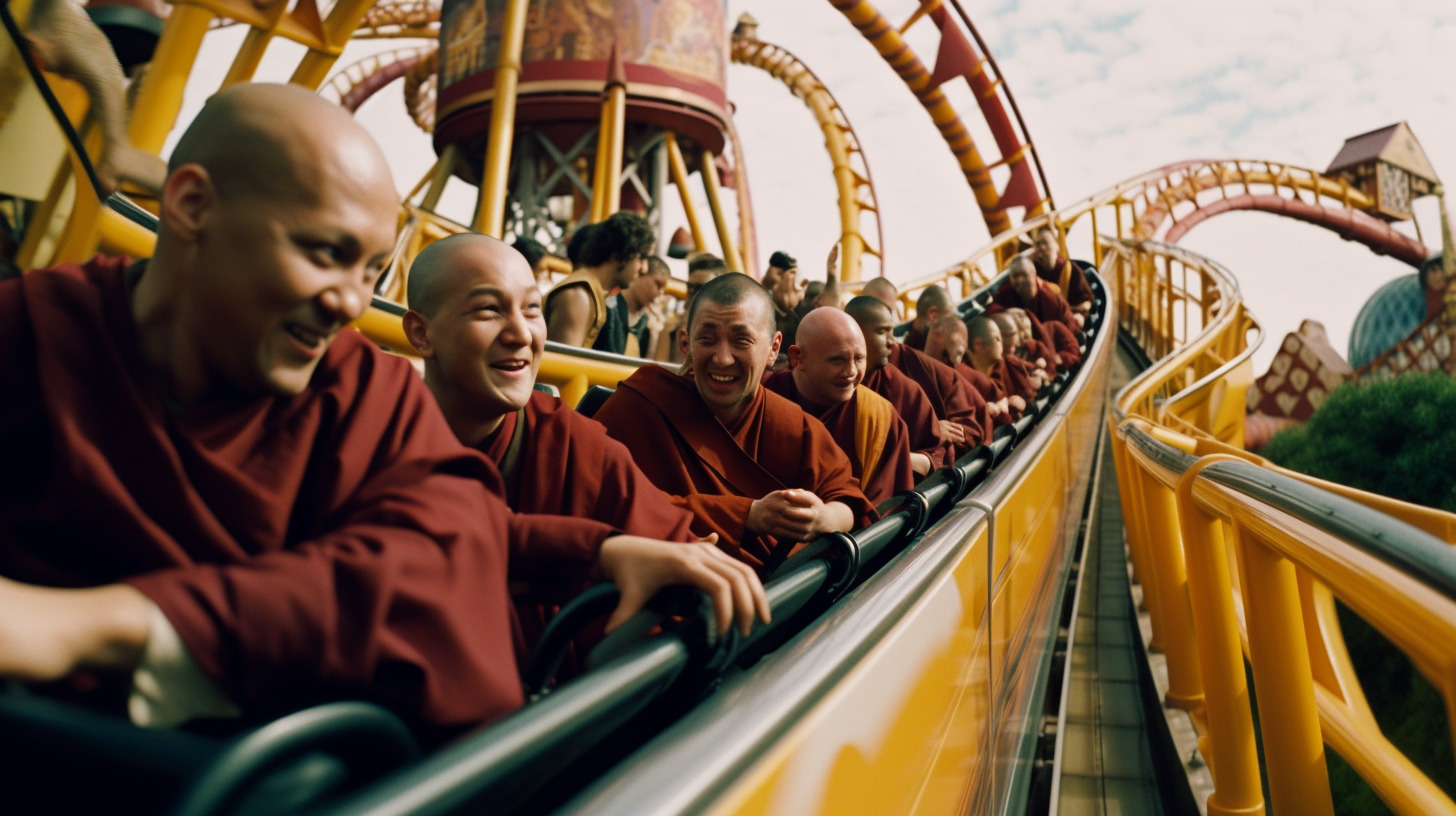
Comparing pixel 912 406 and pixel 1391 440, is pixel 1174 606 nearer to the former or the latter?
pixel 912 406

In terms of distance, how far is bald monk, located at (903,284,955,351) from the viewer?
219 inches

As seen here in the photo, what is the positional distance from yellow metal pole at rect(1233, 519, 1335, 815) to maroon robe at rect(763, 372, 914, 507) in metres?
1.23

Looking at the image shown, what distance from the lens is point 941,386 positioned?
15.2 feet

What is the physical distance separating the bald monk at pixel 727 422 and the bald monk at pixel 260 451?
1.30 meters

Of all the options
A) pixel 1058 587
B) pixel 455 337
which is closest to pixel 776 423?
pixel 455 337

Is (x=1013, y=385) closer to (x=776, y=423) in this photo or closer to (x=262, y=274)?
(x=776, y=423)

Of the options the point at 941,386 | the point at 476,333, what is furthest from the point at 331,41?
the point at 476,333

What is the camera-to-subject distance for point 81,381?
0.80m

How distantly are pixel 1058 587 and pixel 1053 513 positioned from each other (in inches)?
13.6

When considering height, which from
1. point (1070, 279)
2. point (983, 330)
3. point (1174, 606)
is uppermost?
point (1070, 279)

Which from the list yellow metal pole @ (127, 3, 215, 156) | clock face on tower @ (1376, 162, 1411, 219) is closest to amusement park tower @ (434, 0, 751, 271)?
yellow metal pole @ (127, 3, 215, 156)

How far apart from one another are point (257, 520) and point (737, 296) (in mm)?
1643

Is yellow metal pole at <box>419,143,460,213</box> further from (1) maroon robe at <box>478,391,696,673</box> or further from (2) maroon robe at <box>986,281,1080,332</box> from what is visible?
(1) maroon robe at <box>478,391,696,673</box>

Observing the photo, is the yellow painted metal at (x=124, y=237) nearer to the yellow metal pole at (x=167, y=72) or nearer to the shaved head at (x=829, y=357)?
the shaved head at (x=829, y=357)
